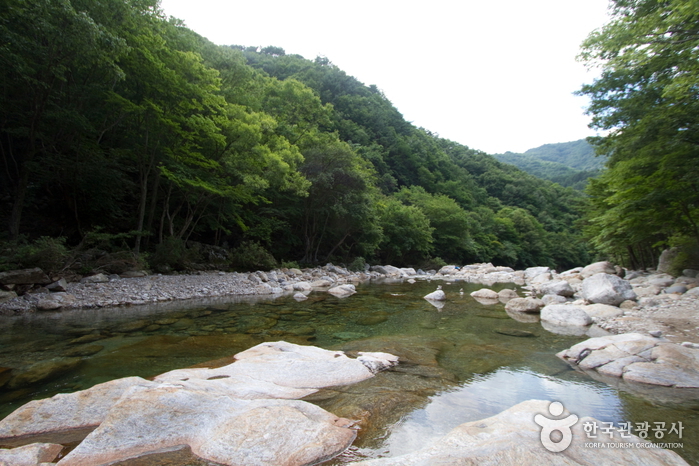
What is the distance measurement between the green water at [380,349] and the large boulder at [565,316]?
0.69 meters

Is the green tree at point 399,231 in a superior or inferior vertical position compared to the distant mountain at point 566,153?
inferior

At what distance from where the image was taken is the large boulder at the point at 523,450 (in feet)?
7.55

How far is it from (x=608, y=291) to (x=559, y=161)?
154077mm

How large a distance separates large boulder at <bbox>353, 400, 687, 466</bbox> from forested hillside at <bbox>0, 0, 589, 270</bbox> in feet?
38.8

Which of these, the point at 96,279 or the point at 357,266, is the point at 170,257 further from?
the point at 357,266

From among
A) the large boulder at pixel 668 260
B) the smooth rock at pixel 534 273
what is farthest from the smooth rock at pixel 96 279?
the smooth rock at pixel 534 273

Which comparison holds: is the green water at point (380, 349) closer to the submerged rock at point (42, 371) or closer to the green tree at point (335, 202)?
the submerged rock at point (42, 371)

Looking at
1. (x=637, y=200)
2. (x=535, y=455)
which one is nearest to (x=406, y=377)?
(x=535, y=455)

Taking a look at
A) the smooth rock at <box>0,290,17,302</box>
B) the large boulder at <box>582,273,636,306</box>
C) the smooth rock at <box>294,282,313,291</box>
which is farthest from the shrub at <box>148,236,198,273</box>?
the large boulder at <box>582,273,636,306</box>

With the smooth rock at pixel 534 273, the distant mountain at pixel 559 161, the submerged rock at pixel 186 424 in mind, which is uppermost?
the distant mountain at pixel 559 161

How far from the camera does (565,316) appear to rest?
30.3ft

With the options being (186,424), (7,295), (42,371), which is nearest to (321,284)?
(7,295)

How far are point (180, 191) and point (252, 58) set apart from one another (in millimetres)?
54469

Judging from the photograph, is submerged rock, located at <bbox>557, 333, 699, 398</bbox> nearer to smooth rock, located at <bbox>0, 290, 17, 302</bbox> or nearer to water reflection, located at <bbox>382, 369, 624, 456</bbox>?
water reflection, located at <bbox>382, 369, 624, 456</bbox>
